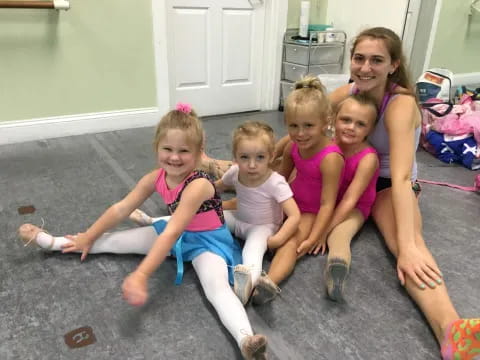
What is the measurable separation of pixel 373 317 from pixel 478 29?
333cm

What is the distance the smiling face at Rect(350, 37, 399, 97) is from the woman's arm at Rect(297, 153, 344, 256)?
0.90 ft

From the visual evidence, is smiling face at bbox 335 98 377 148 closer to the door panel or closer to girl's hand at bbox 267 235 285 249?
girl's hand at bbox 267 235 285 249

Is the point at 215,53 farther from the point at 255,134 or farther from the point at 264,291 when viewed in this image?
the point at 264,291

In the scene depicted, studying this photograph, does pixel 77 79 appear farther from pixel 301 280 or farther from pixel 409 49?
pixel 409 49

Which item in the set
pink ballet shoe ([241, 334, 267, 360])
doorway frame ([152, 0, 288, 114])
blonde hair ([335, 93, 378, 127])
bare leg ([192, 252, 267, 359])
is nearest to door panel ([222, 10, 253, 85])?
doorway frame ([152, 0, 288, 114])

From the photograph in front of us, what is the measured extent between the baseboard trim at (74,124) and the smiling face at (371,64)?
63.6 inches

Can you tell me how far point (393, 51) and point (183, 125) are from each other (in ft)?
2.45

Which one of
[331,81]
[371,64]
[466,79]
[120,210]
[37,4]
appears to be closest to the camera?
[120,210]

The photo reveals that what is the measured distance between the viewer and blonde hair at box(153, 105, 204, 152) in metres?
1.09

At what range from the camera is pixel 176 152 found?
43.4 inches

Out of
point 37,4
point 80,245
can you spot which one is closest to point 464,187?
point 80,245

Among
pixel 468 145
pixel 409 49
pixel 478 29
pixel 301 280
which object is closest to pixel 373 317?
pixel 301 280

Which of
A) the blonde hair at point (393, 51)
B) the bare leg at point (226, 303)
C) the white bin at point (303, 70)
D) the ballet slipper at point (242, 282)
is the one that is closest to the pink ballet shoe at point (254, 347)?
the bare leg at point (226, 303)

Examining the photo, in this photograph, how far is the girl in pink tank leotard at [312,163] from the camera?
129 centimetres
